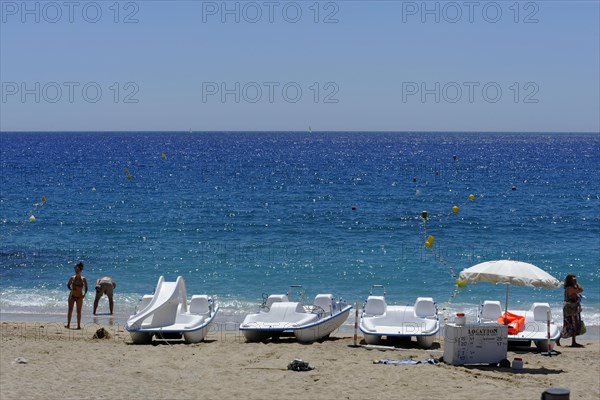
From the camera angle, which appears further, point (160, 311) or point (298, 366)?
point (160, 311)

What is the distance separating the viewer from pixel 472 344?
14766 mm

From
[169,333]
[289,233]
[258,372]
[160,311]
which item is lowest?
[258,372]

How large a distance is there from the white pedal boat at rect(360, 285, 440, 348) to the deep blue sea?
4.38 metres

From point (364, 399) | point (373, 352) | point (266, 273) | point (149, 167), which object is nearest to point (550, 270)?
point (266, 273)

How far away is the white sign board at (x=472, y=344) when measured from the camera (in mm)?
14734

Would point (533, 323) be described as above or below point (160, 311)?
below

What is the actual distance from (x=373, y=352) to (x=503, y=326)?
243 centimetres

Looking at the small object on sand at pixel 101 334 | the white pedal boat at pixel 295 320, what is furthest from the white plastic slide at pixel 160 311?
the white pedal boat at pixel 295 320

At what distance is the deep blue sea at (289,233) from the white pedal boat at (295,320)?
13.3 ft

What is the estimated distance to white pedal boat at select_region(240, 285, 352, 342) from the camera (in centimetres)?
1680

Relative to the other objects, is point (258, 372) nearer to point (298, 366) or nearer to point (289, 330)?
point (298, 366)

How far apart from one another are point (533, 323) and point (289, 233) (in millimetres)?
22178

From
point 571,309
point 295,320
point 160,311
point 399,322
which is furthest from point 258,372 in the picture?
point 571,309

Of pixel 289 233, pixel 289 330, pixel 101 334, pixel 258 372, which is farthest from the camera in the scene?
pixel 289 233
